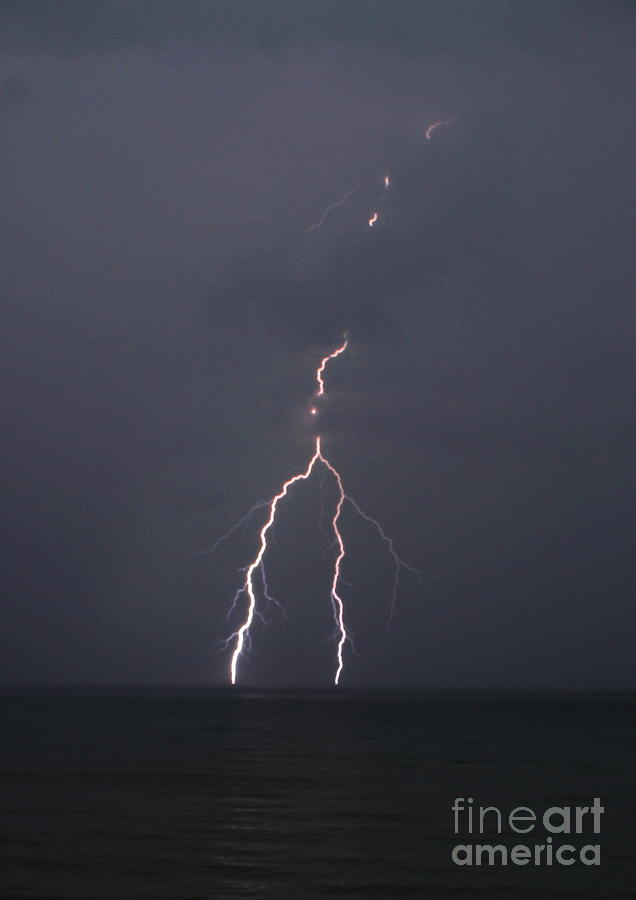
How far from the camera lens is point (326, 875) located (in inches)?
635

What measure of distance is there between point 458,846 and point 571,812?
177 inches

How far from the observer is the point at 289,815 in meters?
21.2

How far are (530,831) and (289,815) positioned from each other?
13.7 ft

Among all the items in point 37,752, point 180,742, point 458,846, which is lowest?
point 458,846

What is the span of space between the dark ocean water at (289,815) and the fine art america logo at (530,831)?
0.20 meters

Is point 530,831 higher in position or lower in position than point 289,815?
lower

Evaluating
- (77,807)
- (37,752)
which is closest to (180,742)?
(37,752)

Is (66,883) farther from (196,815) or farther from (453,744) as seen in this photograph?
(453,744)

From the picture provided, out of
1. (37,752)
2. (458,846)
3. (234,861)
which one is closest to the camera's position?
(234,861)

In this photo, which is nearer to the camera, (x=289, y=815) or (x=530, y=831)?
(x=530, y=831)

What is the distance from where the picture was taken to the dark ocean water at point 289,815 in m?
15.8

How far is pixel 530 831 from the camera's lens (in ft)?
64.6

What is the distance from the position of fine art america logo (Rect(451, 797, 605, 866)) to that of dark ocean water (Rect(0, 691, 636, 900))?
7.9 inches

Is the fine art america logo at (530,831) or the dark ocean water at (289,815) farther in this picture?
the fine art america logo at (530,831)
